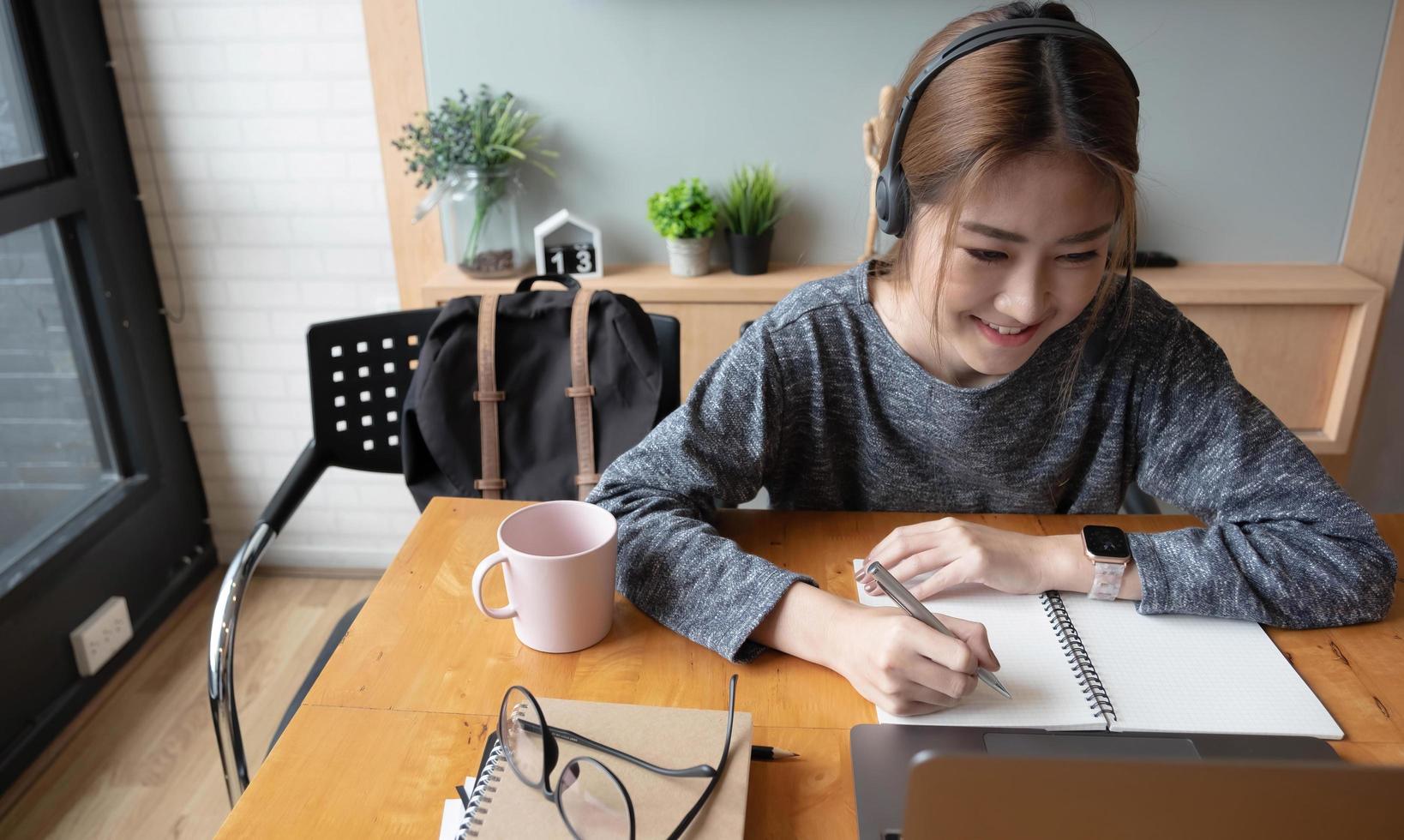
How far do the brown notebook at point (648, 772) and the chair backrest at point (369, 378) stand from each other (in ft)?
2.32

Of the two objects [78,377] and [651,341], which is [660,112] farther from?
[78,377]

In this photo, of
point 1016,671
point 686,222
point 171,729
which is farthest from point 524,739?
point 171,729

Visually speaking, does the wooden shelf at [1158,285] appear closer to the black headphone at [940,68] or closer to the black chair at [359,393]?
the black chair at [359,393]

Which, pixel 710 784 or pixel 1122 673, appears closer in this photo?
pixel 710 784

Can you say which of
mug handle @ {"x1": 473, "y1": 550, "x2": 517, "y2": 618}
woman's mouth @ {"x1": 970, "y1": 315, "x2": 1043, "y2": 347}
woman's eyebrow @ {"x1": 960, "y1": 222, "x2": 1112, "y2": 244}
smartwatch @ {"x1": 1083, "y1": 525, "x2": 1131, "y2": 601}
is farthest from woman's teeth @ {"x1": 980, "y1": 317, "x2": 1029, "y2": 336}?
mug handle @ {"x1": 473, "y1": 550, "x2": 517, "y2": 618}

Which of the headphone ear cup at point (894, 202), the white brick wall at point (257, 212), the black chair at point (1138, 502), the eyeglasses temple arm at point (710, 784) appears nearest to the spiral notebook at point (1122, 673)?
the eyeglasses temple arm at point (710, 784)

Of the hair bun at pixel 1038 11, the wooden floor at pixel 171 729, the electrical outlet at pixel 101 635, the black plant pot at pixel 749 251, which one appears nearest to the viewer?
the hair bun at pixel 1038 11

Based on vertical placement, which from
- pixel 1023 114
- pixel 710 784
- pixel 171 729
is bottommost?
pixel 171 729

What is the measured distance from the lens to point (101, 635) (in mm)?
2014

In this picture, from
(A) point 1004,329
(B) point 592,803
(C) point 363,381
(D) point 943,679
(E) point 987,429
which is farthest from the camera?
(C) point 363,381

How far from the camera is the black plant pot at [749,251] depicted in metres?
2.07

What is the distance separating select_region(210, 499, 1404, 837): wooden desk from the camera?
687 millimetres

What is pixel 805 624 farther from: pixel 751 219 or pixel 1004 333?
pixel 751 219

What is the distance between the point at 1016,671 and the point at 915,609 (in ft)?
0.31
